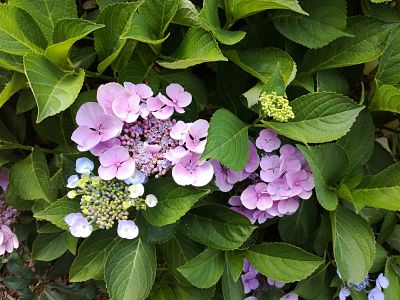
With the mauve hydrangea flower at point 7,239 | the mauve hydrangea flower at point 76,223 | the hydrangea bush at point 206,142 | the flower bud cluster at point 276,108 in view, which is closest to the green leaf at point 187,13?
the hydrangea bush at point 206,142

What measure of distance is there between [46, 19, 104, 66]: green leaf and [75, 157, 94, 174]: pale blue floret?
0.18 meters

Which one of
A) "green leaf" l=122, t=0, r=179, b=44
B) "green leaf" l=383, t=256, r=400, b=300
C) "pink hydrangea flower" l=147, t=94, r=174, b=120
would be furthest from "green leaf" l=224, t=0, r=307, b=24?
"green leaf" l=383, t=256, r=400, b=300

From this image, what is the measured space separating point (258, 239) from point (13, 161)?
2.02ft

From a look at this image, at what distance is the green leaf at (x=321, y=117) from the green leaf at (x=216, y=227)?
0.22m

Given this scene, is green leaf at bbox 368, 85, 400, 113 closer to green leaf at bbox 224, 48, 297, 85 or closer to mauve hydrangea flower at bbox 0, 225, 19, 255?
green leaf at bbox 224, 48, 297, 85

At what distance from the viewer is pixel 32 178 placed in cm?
117

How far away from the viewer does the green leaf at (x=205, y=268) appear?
3.59 feet

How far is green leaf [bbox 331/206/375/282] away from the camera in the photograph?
3.58ft

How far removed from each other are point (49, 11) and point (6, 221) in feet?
1.96

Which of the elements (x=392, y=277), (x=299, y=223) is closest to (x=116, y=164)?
(x=299, y=223)

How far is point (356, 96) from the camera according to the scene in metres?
1.30

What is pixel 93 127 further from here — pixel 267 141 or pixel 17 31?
pixel 267 141

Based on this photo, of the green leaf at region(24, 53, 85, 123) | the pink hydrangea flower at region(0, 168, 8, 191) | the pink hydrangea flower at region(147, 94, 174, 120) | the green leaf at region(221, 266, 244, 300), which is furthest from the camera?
the pink hydrangea flower at region(0, 168, 8, 191)

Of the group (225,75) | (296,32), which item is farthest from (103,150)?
(296,32)
